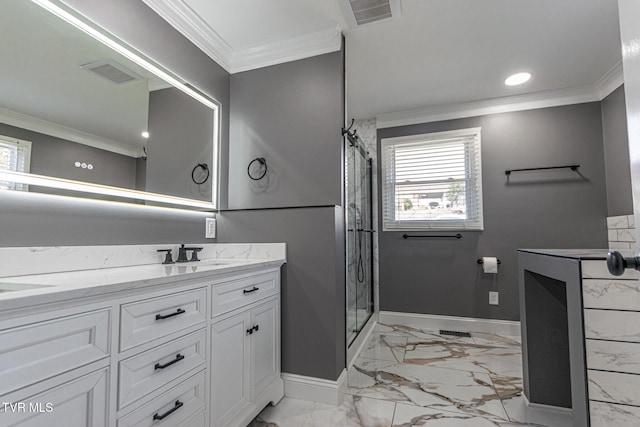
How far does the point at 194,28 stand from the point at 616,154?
3.59m

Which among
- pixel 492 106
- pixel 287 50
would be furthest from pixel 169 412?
pixel 492 106

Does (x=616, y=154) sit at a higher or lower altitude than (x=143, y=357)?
higher

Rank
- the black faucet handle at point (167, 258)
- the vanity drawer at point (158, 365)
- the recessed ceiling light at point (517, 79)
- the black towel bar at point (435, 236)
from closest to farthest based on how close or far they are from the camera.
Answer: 1. the vanity drawer at point (158, 365)
2. the black faucet handle at point (167, 258)
3. the recessed ceiling light at point (517, 79)
4. the black towel bar at point (435, 236)

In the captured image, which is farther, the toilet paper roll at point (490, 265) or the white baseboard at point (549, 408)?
the toilet paper roll at point (490, 265)

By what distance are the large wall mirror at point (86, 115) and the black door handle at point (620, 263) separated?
1.86 metres

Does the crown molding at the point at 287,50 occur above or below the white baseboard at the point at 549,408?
above

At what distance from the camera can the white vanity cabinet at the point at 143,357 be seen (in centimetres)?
72

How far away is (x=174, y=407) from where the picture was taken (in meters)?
1.10

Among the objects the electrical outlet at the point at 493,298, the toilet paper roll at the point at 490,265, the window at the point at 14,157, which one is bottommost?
the electrical outlet at the point at 493,298

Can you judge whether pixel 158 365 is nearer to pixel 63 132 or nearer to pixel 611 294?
pixel 63 132

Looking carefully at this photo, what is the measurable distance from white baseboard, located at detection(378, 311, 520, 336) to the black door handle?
2.90 m

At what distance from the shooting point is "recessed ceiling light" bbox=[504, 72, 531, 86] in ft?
8.68

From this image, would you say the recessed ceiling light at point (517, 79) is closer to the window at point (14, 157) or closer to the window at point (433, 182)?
the window at point (433, 182)

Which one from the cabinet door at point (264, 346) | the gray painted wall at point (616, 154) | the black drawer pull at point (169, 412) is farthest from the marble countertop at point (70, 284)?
the gray painted wall at point (616, 154)
